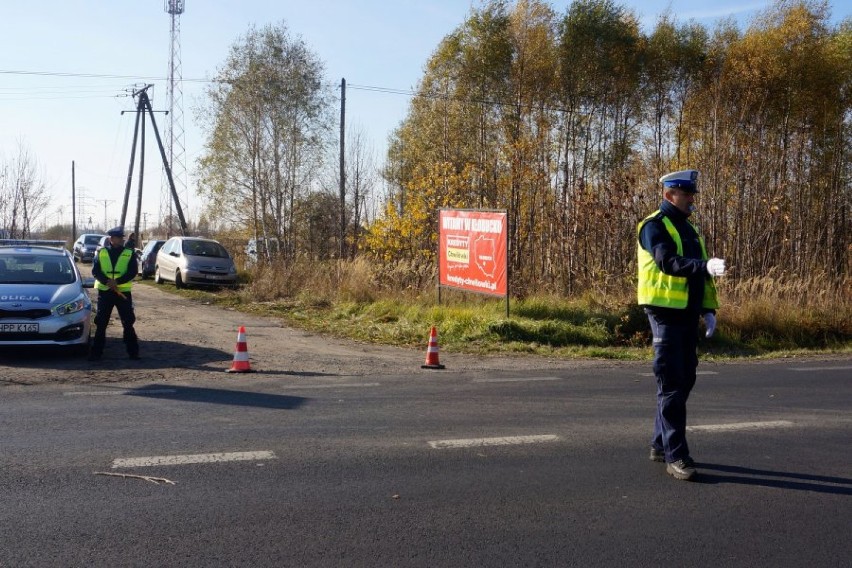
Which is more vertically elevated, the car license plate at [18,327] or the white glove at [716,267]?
the white glove at [716,267]

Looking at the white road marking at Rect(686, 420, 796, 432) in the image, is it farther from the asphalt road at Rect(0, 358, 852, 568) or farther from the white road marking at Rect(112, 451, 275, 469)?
the white road marking at Rect(112, 451, 275, 469)

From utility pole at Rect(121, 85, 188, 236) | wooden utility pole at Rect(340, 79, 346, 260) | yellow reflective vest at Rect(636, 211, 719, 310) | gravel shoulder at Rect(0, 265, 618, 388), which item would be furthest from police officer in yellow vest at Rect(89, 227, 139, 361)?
utility pole at Rect(121, 85, 188, 236)

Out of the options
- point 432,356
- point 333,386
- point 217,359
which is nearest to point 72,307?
point 217,359

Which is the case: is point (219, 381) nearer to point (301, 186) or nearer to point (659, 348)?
point (659, 348)

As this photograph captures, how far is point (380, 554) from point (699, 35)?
33.5m

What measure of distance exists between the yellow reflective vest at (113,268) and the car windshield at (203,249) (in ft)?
47.8

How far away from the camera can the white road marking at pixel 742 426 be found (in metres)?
7.70

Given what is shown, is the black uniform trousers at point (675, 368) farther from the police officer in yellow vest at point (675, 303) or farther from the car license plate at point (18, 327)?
the car license plate at point (18, 327)

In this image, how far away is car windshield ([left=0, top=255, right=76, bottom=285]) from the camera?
12.5m

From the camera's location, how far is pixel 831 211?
28.2m

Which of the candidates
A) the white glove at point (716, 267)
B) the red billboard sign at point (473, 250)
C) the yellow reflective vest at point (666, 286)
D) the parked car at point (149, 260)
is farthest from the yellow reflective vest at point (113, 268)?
the parked car at point (149, 260)

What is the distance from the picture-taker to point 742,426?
787cm

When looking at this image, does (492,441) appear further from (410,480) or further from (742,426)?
(742,426)

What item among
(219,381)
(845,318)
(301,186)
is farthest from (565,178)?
(219,381)
